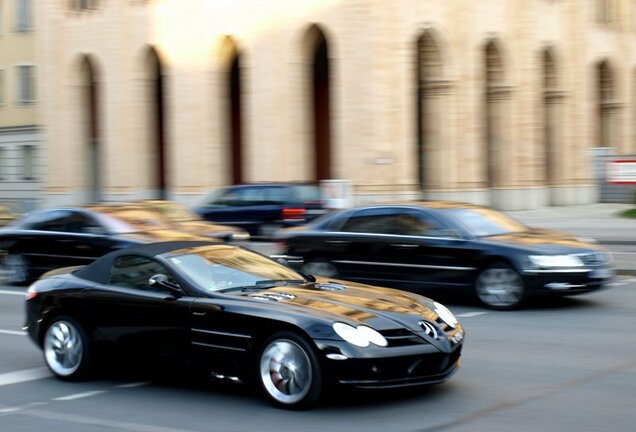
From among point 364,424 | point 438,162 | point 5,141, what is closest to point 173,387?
point 364,424

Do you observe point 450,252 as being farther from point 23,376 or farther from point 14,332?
point 23,376

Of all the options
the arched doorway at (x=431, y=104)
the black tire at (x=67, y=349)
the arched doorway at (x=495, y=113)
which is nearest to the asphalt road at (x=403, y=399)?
the black tire at (x=67, y=349)

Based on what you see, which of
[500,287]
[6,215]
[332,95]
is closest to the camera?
[500,287]

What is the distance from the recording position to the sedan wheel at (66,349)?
922 cm

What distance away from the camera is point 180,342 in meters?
8.46

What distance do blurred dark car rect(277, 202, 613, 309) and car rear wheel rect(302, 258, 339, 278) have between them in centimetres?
2

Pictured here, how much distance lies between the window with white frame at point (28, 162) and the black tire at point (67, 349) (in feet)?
141

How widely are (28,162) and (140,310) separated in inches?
1745

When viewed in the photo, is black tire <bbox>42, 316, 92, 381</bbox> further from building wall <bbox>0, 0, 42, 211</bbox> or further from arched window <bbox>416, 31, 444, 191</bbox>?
building wall <bbox>0, 0, 42, 211</bbox>

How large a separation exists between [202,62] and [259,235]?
45.4 ft

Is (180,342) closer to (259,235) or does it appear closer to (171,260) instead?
(171,260)

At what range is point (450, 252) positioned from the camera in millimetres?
14156

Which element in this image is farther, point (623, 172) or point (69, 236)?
point (623, 172)

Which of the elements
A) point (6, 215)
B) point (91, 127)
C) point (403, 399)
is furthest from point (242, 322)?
point (91, 127)
